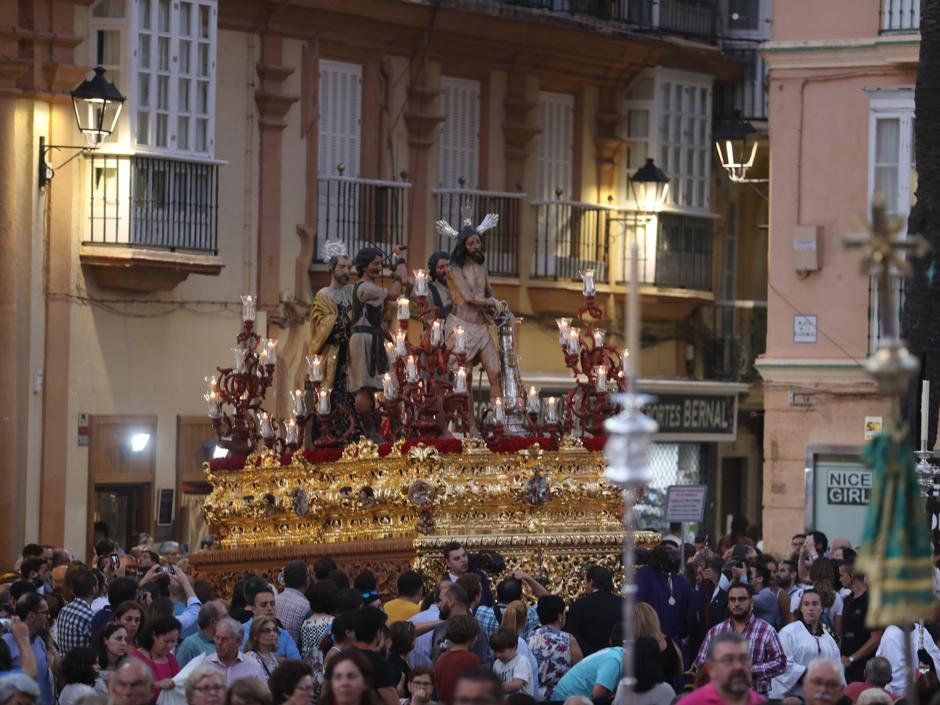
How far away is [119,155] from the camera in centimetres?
2531

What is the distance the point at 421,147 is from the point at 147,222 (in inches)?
194

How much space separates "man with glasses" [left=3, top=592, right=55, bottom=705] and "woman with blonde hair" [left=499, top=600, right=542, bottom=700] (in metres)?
2.38

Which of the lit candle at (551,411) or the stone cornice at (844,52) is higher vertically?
the stone cornice at (844,52)

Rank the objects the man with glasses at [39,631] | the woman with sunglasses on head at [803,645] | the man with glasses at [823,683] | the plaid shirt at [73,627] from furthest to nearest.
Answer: the plaid shirt at [73,627] → the woman with sunglasses on head at [803,645] → the man with glasses at [39,631] → the man with glasses at [823,683]

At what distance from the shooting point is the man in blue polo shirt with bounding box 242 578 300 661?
1347 centimetres

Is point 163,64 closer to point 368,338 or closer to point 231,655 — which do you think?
point 368,338

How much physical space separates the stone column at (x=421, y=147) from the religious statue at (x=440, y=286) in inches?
385

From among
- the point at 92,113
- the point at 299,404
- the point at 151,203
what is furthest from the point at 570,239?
the point at 299,404

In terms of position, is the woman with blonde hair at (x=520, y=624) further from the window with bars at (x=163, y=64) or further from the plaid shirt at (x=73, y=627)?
the window with bars at (x=163, y=64)

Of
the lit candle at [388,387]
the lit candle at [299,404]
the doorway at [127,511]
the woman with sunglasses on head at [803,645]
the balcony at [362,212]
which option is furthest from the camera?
the balcony at [362,212]

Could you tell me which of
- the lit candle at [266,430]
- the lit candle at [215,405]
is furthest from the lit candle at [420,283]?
the lit candle at [215,405]

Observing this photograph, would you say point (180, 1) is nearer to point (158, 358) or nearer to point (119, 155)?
point (119, 155)

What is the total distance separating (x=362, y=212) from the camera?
94.7 ft

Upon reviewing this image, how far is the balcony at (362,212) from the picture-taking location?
28484 millimetres
